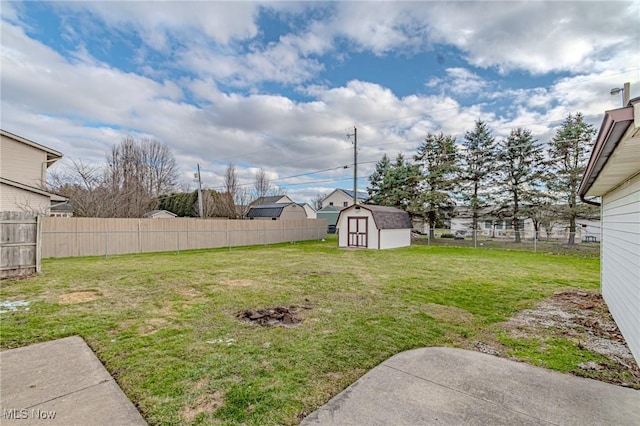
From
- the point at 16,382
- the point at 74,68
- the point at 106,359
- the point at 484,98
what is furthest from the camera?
the point at 484,98

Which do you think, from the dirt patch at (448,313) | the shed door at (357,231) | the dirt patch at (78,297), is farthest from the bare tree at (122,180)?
the dirt patch at (448,313)

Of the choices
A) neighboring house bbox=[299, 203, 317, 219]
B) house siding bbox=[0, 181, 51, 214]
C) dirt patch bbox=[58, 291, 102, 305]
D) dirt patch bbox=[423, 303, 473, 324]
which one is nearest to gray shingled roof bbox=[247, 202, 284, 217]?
neighboring house bbox=[299, 203, 317, 219]

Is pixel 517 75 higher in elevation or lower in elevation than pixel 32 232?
higher

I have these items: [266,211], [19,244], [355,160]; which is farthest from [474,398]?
[266,211]

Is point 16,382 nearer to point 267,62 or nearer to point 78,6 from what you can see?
point 78,6

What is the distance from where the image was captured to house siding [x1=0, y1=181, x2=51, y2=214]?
11.8 m

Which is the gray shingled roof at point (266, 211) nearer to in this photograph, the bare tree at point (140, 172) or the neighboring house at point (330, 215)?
→ the neighboring house at point (330, 215)

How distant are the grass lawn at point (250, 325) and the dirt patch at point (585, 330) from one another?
0.82ft

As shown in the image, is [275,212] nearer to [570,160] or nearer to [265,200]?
[265,200]

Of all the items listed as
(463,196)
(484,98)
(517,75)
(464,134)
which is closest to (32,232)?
(517,75)

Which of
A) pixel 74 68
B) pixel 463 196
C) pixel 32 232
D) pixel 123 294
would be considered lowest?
pixel 123 294

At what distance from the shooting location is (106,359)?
10.3 feet

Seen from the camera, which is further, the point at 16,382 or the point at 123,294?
the point at 123,294

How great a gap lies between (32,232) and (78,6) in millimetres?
5863
